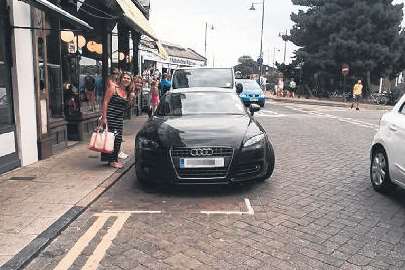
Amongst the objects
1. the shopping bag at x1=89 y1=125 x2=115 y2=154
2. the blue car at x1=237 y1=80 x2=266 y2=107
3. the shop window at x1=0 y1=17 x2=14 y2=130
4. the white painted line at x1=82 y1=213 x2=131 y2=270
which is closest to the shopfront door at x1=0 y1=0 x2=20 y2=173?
the shop window at x1=0 y1=17 x2=14 y2=130

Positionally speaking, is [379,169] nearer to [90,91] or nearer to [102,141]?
[102,141]

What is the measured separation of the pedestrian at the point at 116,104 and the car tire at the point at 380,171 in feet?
13.2

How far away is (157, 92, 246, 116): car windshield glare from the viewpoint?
7.43 m

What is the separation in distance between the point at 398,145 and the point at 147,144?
10.6 ft

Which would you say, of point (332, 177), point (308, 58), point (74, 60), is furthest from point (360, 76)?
point (332, 177)

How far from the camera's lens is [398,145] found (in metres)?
5.67

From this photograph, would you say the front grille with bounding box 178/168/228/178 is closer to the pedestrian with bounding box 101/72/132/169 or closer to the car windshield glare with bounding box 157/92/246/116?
the car windshield glare with bounding box 157/92/246/116

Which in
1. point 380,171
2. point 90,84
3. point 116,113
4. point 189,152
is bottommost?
point 380,171

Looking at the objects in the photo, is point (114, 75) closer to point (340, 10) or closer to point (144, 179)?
point (144, 179)

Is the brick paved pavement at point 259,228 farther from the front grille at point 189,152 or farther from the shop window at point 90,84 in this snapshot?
the shop window at point 90,84

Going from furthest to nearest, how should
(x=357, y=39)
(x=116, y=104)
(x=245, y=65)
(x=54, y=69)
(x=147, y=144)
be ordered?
(x=245, y=65), (x=357, y=39), (x=54, y=69), (x=116, y=104), (x=147, y=144)

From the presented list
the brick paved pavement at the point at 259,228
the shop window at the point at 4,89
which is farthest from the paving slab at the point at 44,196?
the shop window at the point at 4,89

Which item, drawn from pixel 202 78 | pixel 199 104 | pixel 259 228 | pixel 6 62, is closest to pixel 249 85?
pixel 202 78

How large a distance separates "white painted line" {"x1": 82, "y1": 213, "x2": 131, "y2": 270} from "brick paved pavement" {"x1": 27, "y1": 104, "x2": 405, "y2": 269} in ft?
0.15
